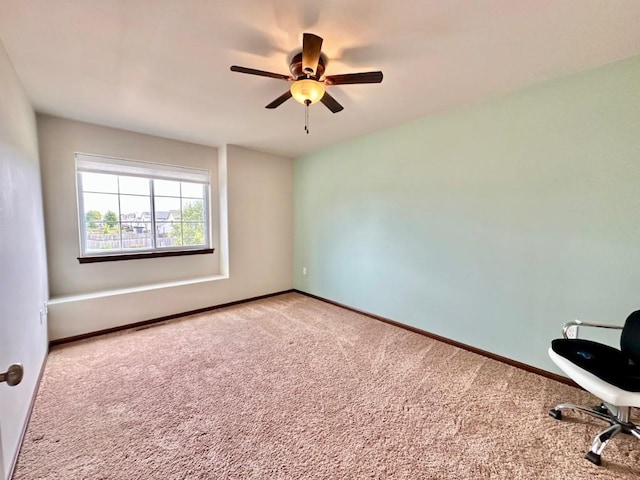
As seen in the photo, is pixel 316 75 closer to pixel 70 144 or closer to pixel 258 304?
pixel 70 144

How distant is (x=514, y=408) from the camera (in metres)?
1.88

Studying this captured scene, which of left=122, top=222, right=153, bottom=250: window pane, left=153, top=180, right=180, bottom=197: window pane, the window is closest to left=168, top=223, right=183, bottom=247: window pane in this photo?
the window

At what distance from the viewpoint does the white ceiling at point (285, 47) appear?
1.46 metres

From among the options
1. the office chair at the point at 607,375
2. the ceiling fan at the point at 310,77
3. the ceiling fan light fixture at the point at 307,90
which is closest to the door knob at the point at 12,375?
the ceiling fan at the point at 310,77

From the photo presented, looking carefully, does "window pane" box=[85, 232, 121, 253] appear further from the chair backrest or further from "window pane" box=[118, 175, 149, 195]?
the chair backrest

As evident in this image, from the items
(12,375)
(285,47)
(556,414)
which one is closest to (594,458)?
(556,414)

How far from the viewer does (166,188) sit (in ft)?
12.2

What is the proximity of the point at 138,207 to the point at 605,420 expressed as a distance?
471cm

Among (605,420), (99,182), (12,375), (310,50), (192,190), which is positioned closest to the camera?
(12,375)

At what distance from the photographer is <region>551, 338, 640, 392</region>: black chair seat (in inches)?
56.9

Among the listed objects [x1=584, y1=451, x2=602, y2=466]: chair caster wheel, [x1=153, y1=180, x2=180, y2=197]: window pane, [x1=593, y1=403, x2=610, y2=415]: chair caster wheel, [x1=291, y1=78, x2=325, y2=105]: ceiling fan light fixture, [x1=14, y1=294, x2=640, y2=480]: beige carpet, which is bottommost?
[x1=14, y1=294, x2=640, y2=480]: beige carpet

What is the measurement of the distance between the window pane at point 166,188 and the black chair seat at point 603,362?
14.0ft

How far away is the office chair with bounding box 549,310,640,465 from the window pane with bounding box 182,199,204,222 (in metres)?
4.13

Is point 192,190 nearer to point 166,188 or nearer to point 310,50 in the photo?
point 166,188
